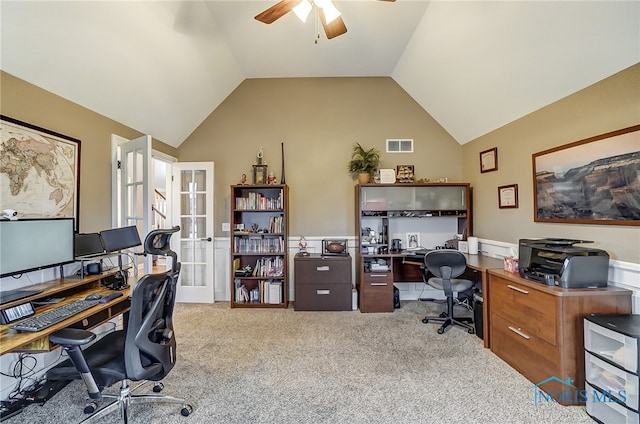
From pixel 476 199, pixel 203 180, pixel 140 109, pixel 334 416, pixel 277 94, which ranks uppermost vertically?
Result: pixel 277 94

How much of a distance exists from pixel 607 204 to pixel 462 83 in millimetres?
1962

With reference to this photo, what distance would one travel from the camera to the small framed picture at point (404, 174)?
413cm

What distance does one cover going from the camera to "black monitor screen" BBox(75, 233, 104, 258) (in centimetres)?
236

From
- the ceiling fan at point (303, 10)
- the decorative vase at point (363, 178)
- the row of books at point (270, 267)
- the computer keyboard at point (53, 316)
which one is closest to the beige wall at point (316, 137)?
the decorative vase at point (363, 178)

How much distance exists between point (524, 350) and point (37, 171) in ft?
13.7

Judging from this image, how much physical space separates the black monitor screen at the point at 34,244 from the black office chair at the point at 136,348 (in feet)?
2.26

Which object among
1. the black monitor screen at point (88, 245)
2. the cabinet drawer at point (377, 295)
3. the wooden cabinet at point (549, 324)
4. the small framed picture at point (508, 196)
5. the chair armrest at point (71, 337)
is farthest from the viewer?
the cabinet drawer at point (377, 295)

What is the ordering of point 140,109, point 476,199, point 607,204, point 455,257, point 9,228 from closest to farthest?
point 9,228 < point 607,204 < point 455,257 < point 140,109 < point 476,199

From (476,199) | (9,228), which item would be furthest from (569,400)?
(9,228)

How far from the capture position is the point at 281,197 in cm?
406

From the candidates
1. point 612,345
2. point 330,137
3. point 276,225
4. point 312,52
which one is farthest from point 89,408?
point 312,52

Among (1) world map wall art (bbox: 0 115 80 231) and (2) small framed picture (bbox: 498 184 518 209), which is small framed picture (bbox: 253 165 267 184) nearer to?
(1) world map wall art (bbox: 0 115 80 231)

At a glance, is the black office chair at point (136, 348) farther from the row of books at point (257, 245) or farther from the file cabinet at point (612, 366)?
the file cabinet at point (612, 366)

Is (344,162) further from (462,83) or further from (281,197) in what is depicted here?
(462,83)
